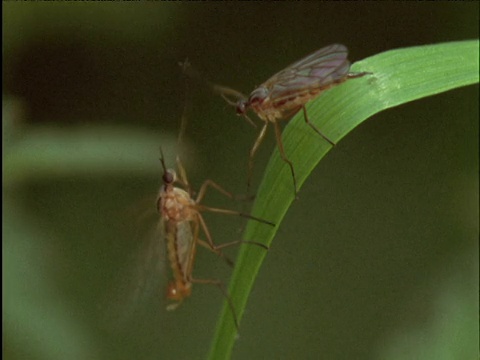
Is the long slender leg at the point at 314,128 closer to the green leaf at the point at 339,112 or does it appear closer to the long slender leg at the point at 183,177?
the green leaf at the point at 339,112

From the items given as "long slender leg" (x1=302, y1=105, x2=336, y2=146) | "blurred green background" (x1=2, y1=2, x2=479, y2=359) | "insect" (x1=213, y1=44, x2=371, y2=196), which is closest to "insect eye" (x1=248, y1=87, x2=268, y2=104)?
"insect" (x1=213, y1=44, x2=371, y2=196)

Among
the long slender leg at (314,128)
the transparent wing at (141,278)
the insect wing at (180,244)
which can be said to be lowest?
the transparent wing at (141,278)

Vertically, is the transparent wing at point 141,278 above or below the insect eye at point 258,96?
below

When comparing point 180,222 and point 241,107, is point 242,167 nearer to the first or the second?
point 180,222

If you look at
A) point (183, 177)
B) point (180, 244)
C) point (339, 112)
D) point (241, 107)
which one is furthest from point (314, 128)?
point (180, 244)

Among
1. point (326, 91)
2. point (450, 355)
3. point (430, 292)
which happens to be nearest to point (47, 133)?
point (326, 91)

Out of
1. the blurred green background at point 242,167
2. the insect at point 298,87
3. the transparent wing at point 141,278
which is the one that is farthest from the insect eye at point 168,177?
the blurred green background at point 242,167
